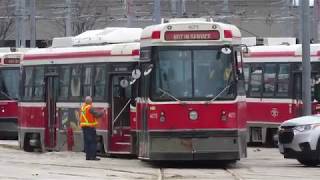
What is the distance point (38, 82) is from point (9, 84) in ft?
22.1

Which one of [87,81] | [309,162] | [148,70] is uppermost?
[148,70]

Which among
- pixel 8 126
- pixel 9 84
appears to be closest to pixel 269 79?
pixel 9 84

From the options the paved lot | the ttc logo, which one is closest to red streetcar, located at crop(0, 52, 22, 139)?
the paved lot

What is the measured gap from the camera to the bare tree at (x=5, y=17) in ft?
187

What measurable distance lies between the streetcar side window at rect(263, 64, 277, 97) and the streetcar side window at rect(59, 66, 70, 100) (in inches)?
266

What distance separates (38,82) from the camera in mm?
24547

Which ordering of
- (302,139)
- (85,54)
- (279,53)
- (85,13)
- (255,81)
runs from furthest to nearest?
(85,13) → (255,81) → (279,53) → (85,54) → (302,139)

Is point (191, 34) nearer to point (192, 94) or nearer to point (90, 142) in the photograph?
point (192, 94)

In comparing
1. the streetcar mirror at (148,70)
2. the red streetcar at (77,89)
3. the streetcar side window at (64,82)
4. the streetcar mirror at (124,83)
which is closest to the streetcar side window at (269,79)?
the red streetcar at (77,89)

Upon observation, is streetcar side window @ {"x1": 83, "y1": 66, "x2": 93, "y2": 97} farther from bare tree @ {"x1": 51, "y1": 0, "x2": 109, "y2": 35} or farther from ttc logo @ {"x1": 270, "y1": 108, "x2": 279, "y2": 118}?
bare tree @ {"x1": 51, "y1": 0, "x2": 109, "y2": 35}

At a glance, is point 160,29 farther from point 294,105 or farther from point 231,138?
point 294,105

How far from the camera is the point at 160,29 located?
1833 centimetres

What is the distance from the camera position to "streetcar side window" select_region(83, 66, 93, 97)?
2211cm

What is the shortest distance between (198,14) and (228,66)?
40472 mm
